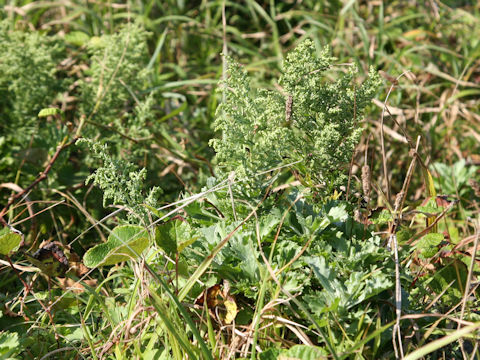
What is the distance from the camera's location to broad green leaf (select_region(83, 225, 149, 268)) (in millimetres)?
1549

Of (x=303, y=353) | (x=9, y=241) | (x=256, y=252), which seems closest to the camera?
(x=303, y=353)

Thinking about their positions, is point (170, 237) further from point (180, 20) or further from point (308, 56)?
point (180, 20)

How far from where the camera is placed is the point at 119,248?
1.57 m

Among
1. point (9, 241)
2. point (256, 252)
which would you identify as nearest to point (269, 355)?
point (256, 252)

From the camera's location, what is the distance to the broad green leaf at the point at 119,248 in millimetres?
1549

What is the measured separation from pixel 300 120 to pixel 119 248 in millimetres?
698

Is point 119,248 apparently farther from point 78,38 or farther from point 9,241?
point 78,38

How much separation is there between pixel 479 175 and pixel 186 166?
1663 millimetres

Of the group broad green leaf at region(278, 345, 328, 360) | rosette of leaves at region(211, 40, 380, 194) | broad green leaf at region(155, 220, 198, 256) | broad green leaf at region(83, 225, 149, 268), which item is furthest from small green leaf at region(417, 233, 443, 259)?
broad green leaf at region(83, 225, 149, 268)

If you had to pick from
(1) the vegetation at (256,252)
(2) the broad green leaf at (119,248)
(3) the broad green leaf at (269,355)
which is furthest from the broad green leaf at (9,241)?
(3) the broad green leaf at (269,355)

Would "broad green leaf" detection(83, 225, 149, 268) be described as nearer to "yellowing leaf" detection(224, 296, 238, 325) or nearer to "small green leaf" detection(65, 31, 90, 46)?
"yellowing leaf" detection(224, 296, 238, 325)

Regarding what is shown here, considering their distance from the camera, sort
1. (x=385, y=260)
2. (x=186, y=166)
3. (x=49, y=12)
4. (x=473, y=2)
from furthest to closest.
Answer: (x=473, y=2) → (x=49, y=12) → (x=186, y=166) → (x=385, y=260)

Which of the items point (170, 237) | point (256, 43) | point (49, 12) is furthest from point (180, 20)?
point (170, 237)

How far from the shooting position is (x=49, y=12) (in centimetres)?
395
